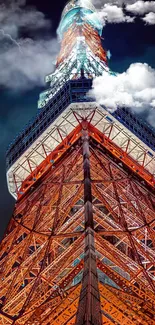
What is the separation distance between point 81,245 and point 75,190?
11258 millimetres

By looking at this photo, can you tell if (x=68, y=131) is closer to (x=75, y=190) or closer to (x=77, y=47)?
(x=75, y=190)

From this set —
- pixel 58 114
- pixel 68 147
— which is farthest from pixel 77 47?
pixel 68 147

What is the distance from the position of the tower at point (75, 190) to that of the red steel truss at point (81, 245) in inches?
2.3

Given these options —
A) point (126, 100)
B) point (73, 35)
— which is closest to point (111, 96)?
point (126, 100)

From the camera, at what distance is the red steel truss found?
17.7m

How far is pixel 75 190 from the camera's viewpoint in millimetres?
31672

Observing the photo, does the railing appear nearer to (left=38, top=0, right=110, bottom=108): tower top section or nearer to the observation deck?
the observation deck

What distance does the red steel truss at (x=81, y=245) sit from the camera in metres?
17.7

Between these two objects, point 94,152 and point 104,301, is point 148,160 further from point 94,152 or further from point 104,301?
point 104,301

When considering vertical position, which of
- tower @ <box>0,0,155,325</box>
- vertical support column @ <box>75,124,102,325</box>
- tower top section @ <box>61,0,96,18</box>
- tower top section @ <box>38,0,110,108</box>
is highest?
tower top section @ <box>61,0,96,18</box>

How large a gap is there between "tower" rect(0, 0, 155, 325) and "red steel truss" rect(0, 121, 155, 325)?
→ 6 cm

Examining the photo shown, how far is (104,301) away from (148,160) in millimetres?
20626

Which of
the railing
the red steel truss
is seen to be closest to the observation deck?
the railing

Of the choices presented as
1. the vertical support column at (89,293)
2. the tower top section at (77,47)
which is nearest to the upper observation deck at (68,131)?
the tower top section at (77,47)
